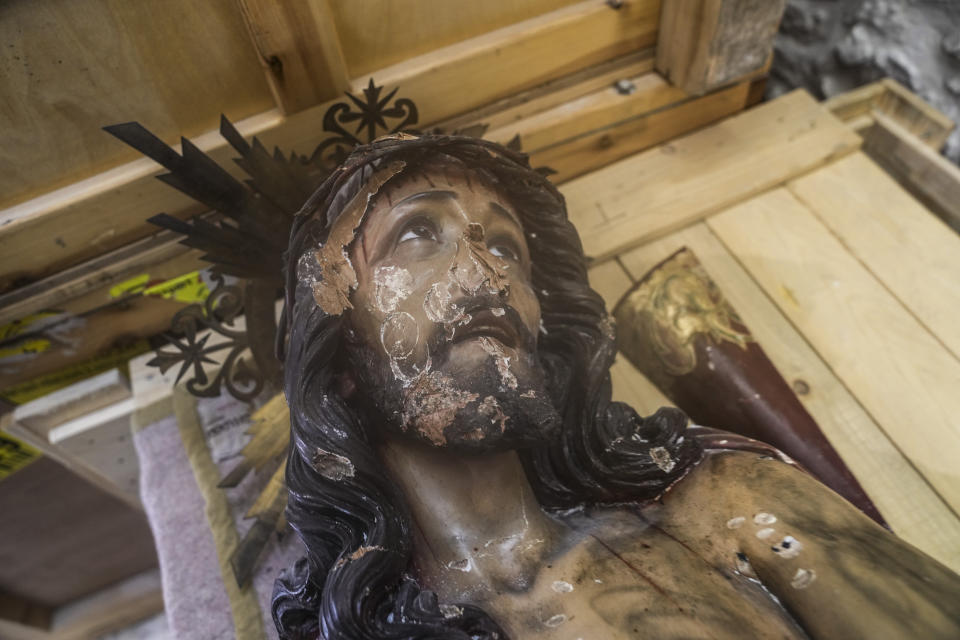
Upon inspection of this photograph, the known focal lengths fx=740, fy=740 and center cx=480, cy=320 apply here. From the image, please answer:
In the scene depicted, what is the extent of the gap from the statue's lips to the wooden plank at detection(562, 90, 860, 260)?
94cm

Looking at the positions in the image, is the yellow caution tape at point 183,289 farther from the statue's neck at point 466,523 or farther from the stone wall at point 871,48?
the stone wall at point 871,48

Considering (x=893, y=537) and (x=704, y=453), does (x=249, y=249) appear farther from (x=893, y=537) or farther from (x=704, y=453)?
(x=893, y=537)

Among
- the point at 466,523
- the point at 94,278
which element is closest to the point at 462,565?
the point at 466,523

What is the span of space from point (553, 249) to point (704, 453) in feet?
1.86

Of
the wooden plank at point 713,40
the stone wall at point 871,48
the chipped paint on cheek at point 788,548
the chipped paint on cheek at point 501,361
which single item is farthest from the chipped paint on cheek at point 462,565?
the stone wall at point 871,48

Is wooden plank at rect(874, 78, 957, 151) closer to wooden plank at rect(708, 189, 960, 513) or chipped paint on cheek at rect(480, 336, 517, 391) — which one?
wooden plank at rect(708, 189, 960, 513)

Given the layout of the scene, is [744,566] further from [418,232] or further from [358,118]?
[358,118]

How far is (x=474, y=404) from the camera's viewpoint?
1360 mm

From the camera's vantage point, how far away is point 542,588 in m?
1.43

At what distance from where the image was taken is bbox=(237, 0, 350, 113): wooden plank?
1.85 meters

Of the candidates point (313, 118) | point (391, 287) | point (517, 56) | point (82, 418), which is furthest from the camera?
point (82, 418)

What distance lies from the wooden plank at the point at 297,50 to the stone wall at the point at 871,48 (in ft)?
6.47

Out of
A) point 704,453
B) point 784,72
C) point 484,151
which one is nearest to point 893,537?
point 704,453

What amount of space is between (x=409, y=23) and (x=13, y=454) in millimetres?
1953
